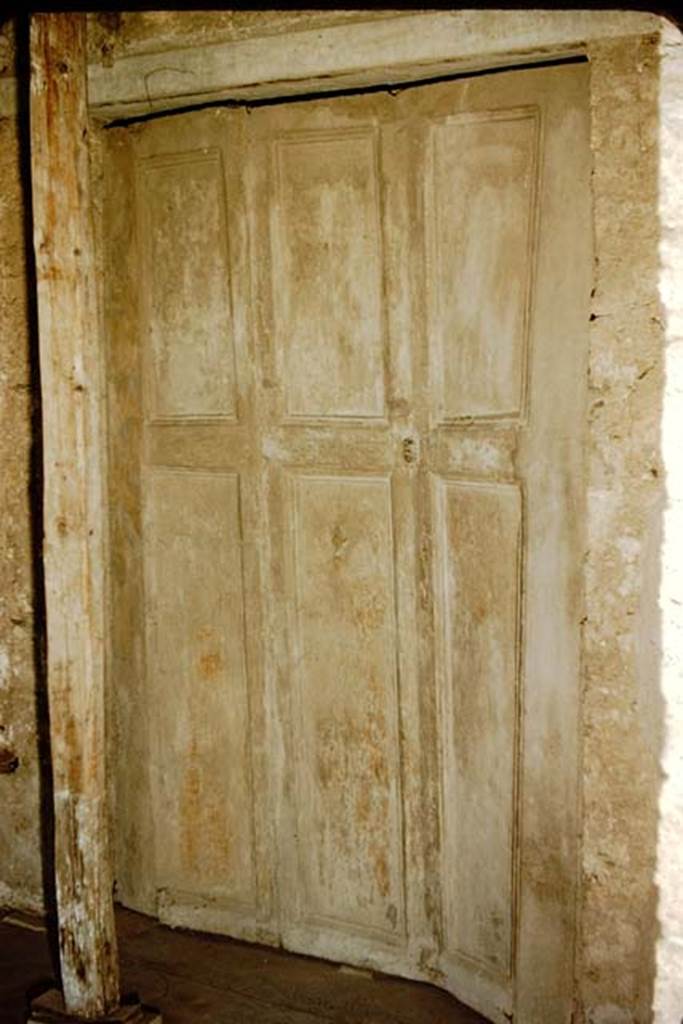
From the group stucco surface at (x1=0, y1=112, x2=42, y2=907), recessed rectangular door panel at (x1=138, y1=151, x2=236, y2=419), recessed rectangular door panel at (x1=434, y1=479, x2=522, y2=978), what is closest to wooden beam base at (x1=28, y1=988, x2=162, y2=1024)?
stucco surface at (x1=0, y1=112, x2=42, y2=907)

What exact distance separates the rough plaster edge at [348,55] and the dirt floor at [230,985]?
254 centimetres

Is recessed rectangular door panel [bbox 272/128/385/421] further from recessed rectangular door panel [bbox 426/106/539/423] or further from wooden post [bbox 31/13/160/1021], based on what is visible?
wooden post [bbox 31/13/160/1021]

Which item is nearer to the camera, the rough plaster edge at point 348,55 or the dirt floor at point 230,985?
the rough plaster edge at point 348,55

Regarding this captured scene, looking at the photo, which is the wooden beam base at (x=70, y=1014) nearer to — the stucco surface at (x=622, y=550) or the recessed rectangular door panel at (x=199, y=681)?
the recessed rectangular door panel at (x=199, y=681)

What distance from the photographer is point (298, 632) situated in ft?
9.00

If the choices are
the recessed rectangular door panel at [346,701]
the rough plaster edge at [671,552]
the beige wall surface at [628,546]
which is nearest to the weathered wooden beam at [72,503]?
the recessed rectangular door panel at [346,701]

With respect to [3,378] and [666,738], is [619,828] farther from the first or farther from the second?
[3,378]

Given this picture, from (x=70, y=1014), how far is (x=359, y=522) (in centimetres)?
154

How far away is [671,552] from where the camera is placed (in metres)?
2.03

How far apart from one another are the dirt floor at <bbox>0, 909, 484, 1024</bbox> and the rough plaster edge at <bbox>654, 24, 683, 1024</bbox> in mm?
682

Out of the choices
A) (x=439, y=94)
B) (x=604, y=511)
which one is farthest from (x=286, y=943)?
(x=439, y=94)

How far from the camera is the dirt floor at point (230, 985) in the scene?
2.54m

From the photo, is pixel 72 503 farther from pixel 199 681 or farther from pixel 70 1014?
pixel 70 1014

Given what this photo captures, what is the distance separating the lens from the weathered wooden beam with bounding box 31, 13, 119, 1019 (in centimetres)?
224
